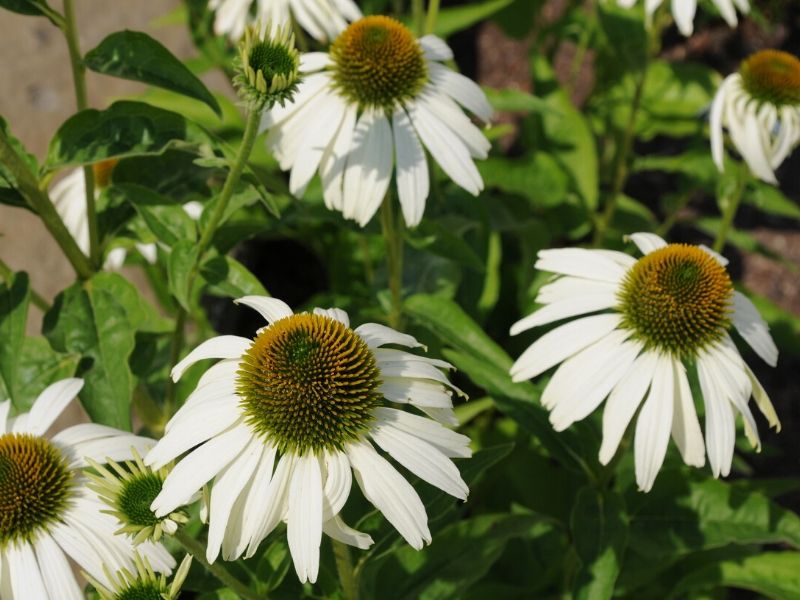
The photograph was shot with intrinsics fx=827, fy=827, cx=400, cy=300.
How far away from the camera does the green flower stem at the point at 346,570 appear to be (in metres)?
1.11

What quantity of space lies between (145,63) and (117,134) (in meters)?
0.12

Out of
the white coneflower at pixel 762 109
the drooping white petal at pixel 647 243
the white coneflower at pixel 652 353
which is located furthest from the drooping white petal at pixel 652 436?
the white coneflower at pixel 762 109

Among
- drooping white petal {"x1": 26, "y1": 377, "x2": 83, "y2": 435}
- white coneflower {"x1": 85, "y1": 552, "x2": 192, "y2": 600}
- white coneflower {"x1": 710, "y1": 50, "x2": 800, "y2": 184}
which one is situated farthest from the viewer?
white coneflower {"x1": 710, "y1": 50, "x2": 800, "y2": 184}

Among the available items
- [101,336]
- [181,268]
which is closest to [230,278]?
[181,268]

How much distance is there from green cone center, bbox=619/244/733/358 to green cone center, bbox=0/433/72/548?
878 mm

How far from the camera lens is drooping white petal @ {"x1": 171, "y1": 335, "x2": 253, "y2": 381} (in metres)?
1.08

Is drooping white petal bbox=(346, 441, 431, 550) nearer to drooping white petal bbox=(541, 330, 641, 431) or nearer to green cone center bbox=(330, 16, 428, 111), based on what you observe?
drooping white petal bbox=(541, 330, 641, 431)

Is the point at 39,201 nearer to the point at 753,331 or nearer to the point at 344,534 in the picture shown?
the point at 344,534

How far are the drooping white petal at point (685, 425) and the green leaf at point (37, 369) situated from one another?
939 mm

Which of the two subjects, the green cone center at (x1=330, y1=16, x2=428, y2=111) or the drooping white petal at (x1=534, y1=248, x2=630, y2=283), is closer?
the drooping white petal at (x1=534, y1=248, x2=630, y2=283)

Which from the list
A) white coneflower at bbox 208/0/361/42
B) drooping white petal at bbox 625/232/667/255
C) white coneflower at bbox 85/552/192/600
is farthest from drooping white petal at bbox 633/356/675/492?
white coneflower at bbox 208/0/361/42

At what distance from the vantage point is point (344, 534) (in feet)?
3.25

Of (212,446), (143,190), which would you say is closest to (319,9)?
(143,190)

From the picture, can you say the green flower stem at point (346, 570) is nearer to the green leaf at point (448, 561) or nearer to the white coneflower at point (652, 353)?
the green leaf at point (448, 561)
